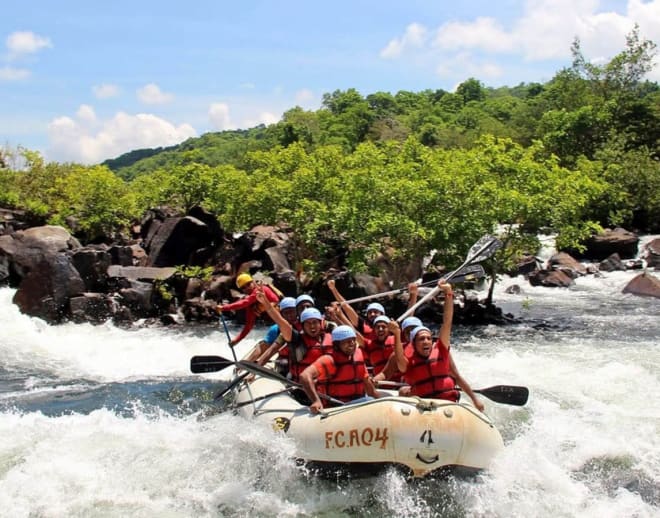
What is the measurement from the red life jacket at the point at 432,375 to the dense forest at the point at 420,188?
8.18 m

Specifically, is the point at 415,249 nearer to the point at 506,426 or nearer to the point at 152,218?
the point at 506,426

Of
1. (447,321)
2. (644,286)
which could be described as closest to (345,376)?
(447,321)

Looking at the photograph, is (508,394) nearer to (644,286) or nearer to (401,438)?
(401,438)

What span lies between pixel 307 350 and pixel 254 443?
1180 mm

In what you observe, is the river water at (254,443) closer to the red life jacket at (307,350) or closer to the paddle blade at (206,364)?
the paddle blade at (206,364)

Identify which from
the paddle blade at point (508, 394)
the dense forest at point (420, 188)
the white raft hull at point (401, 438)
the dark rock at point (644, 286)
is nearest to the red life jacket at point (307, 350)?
the white raft hull at point (401, 438)

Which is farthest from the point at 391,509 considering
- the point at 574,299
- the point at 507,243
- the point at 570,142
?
the point at 570,142

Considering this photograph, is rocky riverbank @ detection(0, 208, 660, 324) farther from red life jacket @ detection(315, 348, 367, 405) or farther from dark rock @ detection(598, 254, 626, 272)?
red life jacket @ detection(315, 348, 367, 405)

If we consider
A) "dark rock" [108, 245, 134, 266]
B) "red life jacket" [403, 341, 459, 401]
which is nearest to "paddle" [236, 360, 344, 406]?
"red life jacket" [403, 341, 459, 401]

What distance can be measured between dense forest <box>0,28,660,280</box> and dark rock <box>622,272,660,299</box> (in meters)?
2.53

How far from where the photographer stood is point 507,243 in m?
16.5

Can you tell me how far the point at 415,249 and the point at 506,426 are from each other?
715 centimetres

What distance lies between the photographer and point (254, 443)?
743 cm

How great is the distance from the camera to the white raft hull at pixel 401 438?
6297 mm
